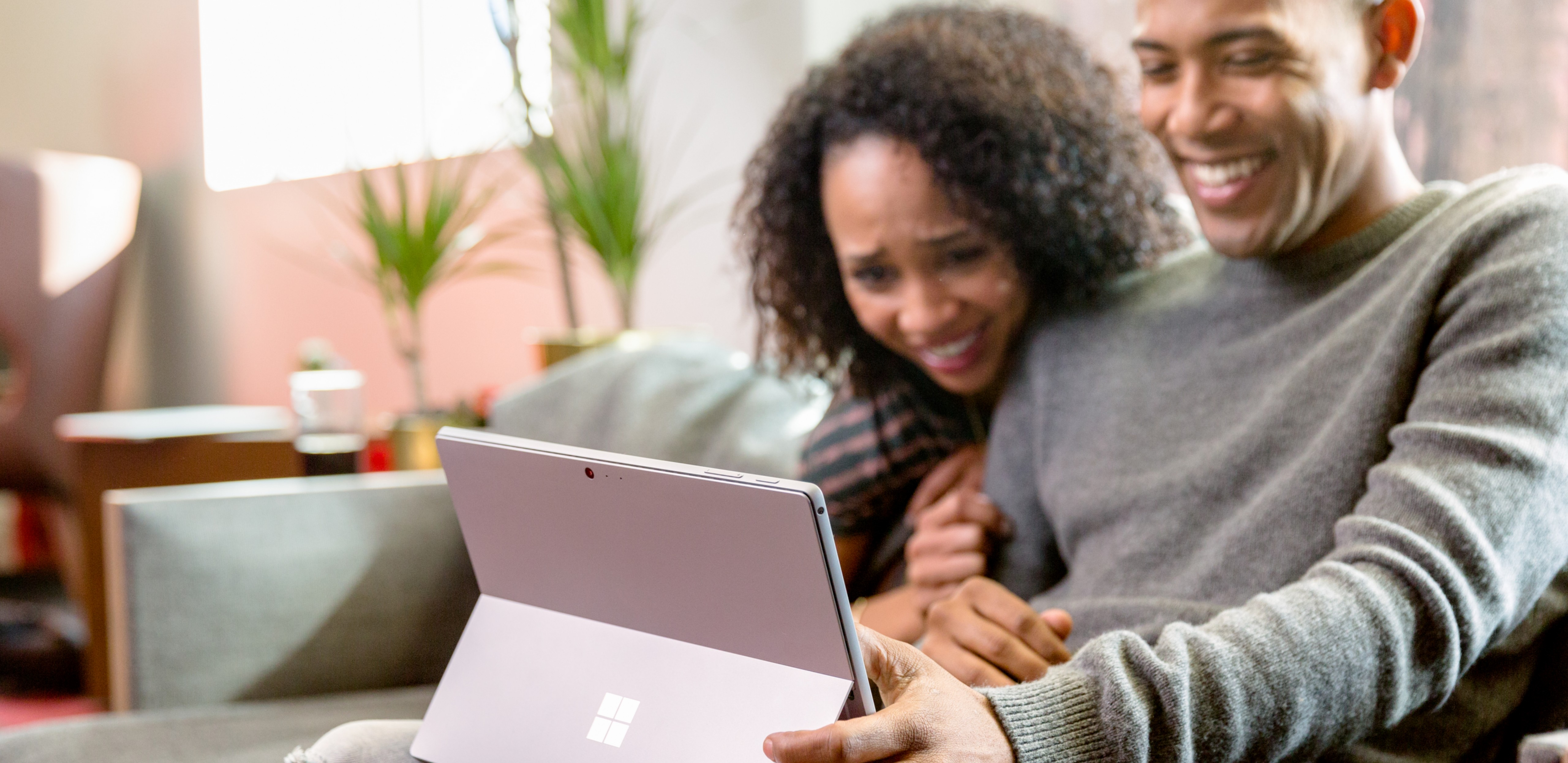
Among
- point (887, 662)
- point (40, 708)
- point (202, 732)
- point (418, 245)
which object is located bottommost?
point (40, 708)

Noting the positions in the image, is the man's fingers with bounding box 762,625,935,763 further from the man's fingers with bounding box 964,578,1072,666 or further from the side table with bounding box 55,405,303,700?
the side table with bounding box 55,405,303,700

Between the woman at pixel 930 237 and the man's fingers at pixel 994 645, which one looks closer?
the man's fingers at pixel 994 645

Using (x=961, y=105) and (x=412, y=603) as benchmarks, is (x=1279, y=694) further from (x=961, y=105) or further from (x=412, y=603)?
(x=412, y=603)

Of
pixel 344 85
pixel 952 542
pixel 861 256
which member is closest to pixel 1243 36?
pixel 861 256

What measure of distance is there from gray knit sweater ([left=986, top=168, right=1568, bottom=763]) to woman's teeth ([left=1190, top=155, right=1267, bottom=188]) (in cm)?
9

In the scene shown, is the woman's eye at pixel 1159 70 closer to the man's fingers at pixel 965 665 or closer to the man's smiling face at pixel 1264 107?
the man's smiling face at pixel 1264 107

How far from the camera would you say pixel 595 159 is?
6.85 feet

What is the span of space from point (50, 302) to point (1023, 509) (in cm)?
295

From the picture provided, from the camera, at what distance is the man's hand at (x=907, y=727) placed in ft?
1.89

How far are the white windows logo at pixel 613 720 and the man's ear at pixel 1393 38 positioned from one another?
0.73 metres

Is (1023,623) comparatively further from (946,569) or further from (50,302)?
(50,302)

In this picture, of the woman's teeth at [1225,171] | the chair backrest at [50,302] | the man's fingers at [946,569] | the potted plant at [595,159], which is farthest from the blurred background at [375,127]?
the woman's teeth at [1225,171]

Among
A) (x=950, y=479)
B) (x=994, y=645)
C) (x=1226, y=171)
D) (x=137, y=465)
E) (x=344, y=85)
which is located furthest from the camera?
(x=344, y=85)

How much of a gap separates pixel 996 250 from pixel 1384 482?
451 mm
